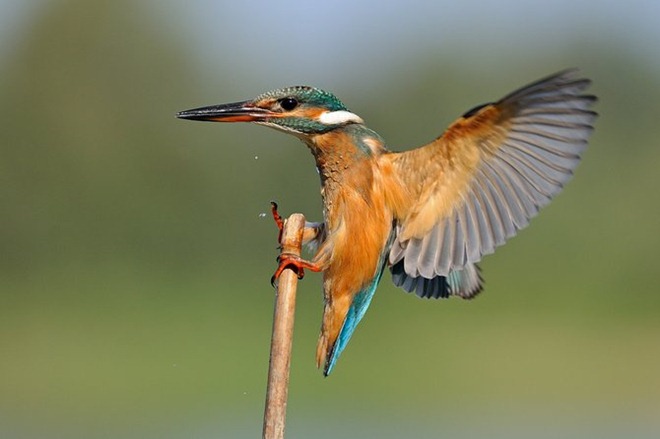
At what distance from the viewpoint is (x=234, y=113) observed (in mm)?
4293

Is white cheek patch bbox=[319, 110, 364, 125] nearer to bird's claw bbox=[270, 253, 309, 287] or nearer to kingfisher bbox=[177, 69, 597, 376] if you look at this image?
kingfisher bbox=[177, 69, 597, 376]

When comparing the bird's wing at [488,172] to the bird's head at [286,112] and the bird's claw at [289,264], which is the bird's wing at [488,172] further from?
the bird's claw at [289,264]

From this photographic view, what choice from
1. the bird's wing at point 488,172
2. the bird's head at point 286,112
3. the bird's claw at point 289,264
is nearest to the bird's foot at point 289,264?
the bird's claw at point 289,264

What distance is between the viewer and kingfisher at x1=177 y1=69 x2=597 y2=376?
4.02 metres

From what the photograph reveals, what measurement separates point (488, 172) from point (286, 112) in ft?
2.34

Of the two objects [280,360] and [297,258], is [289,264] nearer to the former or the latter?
[297,258]

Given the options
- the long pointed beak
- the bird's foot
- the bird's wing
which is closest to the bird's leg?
the bird's foot

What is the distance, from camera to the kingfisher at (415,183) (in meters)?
4.02

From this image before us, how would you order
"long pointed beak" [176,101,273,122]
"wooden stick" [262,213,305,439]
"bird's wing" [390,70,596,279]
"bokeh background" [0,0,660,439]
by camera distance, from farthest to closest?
"bokeh background" [0,0,660,439] → "long pointed beak" [176,101,273,122] → "bird's wing" [390,70,596,279] → "wooden stick" [262,213,305,439]

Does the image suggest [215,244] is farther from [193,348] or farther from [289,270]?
[289,270]

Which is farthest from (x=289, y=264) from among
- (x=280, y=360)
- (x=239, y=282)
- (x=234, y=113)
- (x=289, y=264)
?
(x=239, y=282)

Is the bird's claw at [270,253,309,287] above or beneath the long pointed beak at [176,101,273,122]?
beneath

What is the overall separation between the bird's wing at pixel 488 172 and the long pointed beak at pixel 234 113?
0.48 meters

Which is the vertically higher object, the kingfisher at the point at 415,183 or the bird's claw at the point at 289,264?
the kingfisher at the point at 415,183
